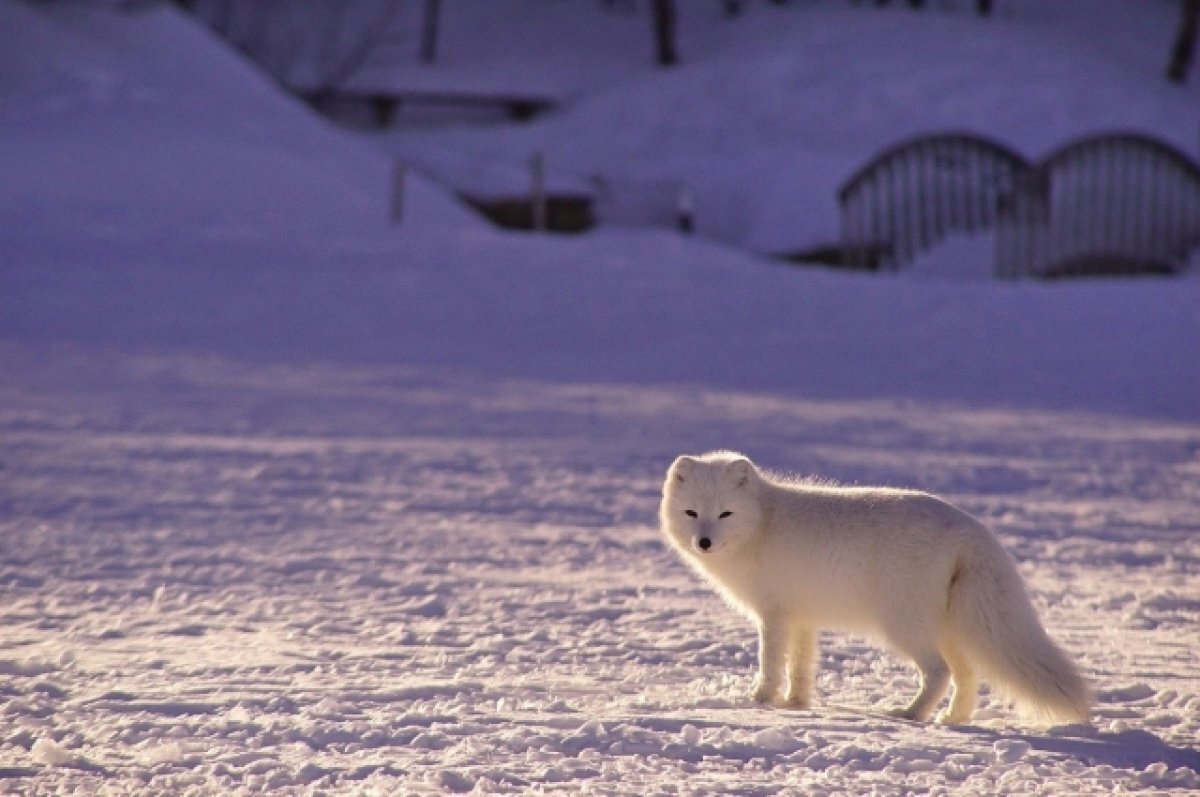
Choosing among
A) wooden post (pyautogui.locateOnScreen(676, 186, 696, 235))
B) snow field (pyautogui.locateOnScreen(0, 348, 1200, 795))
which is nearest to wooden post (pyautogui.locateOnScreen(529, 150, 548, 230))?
wooden post (pyautogui.locateOnScreen(676, 186, 696, 235))

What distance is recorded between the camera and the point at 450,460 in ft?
29.9

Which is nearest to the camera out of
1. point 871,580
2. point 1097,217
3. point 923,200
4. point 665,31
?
point 871,580

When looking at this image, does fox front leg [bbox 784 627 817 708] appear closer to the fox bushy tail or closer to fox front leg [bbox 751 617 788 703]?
fox front leg [bbox 751 617 788 703]

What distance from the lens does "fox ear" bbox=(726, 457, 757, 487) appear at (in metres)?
4.71

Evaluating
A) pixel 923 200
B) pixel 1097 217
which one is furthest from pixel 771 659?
pixel 1097 217

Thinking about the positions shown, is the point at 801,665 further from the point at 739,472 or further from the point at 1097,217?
the point at 1097,217

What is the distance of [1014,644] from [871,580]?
438mm

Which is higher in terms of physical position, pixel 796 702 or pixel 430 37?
pixel 430 37

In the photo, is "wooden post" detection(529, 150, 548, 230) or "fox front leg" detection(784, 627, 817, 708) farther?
"wooden post" detection(529, 150, 548, 230)

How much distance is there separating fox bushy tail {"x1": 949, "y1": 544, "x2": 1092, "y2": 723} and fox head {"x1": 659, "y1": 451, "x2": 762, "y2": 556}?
664mm

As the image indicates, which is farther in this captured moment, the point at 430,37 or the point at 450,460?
the point at 430,37

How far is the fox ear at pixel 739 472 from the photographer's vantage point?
15.5 feet

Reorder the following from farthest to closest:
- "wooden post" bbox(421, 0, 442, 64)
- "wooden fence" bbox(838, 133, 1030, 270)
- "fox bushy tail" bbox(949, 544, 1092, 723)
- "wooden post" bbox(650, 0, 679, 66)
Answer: "wooden post" bbox(421, 0, 442, 64), "wooden post" bbox(650, 0, 679, 66), "wooden fence" bbox(838, 133, 1030, 270), "fox bushy tail" bbox(949, 544, 1092, 723)

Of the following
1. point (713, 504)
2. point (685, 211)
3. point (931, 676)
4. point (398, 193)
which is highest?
point (685, 211)
